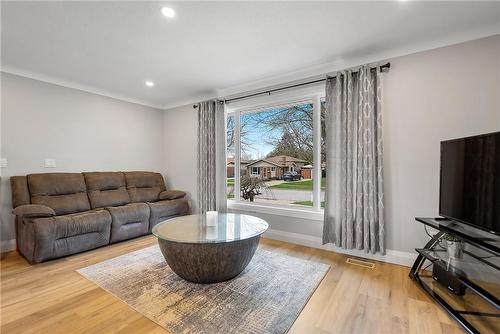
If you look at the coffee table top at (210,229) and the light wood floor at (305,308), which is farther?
the coffee table top at (210,229)

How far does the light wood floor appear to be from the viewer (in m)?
1.58

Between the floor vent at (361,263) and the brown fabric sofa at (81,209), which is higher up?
the brown fabric sofa at (81,209)

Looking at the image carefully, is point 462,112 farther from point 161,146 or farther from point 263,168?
point 161,146

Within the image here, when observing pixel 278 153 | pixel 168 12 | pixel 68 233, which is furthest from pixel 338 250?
pixel 68 233

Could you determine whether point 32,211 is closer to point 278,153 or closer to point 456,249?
point 278,153

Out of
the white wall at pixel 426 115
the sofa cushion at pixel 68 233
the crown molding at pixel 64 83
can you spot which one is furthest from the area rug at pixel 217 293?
the crown molding at pixel 64 83

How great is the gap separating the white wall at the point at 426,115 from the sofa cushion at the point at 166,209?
123 inches

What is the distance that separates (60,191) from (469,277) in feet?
15.1

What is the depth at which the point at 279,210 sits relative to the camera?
11.3ft

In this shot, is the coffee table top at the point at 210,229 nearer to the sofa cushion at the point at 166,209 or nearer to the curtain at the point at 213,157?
the curtain at the point at 213,157

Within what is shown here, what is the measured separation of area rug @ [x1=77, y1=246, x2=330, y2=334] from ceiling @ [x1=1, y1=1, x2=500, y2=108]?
2373 mm

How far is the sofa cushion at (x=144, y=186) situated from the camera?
3934 mm

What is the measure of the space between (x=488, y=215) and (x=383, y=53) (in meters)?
1.89

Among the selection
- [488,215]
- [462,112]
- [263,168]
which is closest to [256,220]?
[263,168]
